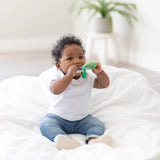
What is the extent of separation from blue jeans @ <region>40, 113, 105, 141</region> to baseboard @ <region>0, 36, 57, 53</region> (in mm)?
3066

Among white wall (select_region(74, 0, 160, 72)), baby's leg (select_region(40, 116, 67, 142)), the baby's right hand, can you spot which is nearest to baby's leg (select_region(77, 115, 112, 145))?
baby's leg (select_region(40, 116, 67, 142))

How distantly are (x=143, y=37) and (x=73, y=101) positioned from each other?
187cm

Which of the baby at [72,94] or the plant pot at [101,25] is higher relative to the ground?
the plant pot at [101,25]

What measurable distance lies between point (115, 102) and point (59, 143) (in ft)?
1.57

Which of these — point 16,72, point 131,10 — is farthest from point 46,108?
point 131,10

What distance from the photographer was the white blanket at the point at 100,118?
39.1 inches

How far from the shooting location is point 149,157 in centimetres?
94

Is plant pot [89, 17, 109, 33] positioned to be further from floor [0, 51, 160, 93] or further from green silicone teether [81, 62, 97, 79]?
green silicone teether [81, 62, 97, 79]

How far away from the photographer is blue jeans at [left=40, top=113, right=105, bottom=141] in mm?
1205

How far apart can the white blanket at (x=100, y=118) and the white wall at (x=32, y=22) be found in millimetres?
2501

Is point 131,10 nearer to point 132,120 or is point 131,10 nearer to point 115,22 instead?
point 115,22

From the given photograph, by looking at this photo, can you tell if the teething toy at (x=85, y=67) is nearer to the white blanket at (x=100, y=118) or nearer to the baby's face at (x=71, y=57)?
the baby's face at (x=71, y=57)

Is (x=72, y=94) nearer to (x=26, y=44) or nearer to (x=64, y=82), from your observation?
(x=64, y=82)

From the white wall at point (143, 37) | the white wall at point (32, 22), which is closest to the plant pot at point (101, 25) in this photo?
the white wall at point (143, 37)
